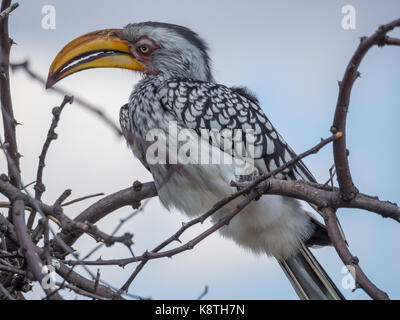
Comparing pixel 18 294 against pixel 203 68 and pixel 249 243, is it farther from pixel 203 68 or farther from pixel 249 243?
pixel 203 68

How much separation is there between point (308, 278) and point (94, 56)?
1.74 meters

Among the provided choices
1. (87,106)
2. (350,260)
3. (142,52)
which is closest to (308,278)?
(350,260)

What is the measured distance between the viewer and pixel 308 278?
317cm

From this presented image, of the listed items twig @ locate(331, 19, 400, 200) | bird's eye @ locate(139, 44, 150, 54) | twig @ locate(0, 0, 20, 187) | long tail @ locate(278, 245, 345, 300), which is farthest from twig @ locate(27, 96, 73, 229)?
bird's eye @ locate(139, 44, 150, 54)

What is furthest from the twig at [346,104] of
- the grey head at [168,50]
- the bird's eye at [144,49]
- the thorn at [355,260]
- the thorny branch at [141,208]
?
the bird's eye at [144,49]

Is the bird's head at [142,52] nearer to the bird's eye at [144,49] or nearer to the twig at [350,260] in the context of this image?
the bird's eye at [144,49]

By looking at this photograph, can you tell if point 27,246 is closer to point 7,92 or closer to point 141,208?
point 141,208

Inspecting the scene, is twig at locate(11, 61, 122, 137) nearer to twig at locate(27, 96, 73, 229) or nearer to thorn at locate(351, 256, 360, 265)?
twig at locate(27, 96, 73, 229)

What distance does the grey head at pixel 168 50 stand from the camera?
3.79m

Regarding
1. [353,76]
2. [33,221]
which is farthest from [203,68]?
[353,76]

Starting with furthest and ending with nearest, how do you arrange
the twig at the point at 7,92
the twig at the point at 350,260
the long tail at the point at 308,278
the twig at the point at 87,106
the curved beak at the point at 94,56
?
the curved beak at the point at 94,56, the long tail at the point at 308,278, the twig at the point at 7,92, the twig at the point at 350,260, the twig at the point at 87,106

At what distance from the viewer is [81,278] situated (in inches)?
90.9

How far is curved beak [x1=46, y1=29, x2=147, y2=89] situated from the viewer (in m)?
3.49

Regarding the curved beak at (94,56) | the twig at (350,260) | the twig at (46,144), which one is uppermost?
the curved beak at (94,56)
